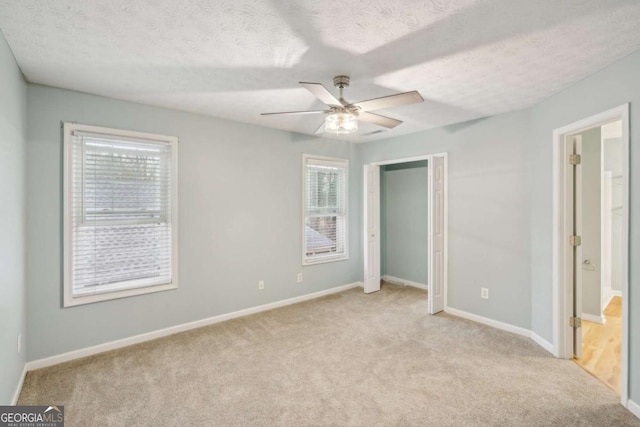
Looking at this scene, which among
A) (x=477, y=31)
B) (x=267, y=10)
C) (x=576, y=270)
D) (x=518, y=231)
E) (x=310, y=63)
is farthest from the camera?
(x=518, y=231)

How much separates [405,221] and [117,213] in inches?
177

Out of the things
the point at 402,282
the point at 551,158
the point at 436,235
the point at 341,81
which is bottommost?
the point at 402,282

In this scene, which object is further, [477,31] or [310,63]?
[310,63]

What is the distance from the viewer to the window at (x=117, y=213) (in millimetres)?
2942

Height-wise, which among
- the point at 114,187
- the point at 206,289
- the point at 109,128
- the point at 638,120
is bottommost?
the point at 206,289

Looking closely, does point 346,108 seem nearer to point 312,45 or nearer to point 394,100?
point 394,100

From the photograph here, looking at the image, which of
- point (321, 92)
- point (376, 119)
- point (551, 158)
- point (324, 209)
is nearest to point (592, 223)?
point (551, 158)

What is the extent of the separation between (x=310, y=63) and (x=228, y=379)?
264 cm

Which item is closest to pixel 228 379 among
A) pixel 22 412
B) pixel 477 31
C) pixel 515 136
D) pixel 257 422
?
pixel 257 422

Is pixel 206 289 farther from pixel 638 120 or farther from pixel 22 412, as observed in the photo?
pixel 638 120

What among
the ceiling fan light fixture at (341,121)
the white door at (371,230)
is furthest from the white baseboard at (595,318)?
the ceiling fan light fixture at (341,121)

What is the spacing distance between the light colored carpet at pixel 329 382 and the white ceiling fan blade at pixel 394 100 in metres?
2.23

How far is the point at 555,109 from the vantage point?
3.01 m

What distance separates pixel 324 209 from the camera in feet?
16.7
